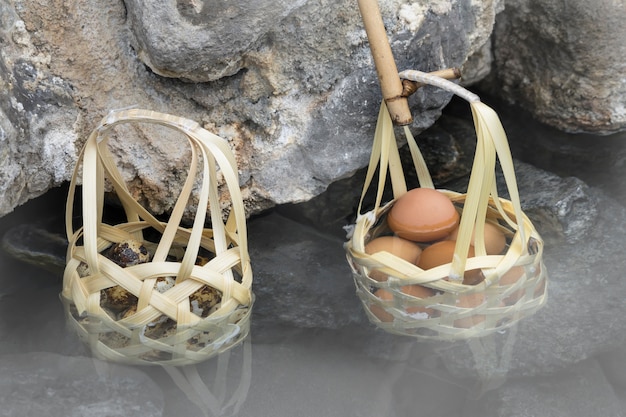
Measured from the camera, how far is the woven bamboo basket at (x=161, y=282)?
0.91 meters

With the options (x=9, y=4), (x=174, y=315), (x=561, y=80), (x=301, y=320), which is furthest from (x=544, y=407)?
(x=9, y=4)

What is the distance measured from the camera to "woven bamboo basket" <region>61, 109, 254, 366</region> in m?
0.91

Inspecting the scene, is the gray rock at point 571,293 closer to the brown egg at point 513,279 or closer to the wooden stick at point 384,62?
the brown egg at point 513,279

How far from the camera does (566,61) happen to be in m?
1.33

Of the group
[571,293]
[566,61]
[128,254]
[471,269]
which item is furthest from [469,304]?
[566,61]

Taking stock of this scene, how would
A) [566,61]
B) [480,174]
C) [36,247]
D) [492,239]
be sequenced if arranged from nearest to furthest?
[480,174] → [492,239] → [36,247] → [566,61]

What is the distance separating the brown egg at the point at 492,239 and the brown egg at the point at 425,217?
0.01 metres

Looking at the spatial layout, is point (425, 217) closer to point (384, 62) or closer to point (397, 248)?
point (397, 248)

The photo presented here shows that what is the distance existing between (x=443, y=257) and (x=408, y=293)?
0.07 metres

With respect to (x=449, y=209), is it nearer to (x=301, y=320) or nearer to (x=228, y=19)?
(x=301, y=320)

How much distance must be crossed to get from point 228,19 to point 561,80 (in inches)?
27.5

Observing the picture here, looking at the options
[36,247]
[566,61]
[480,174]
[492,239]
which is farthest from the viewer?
[566,61]

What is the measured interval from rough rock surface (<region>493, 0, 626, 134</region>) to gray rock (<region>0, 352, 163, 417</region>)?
92cm

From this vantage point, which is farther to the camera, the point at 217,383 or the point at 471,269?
the point at 217,383
